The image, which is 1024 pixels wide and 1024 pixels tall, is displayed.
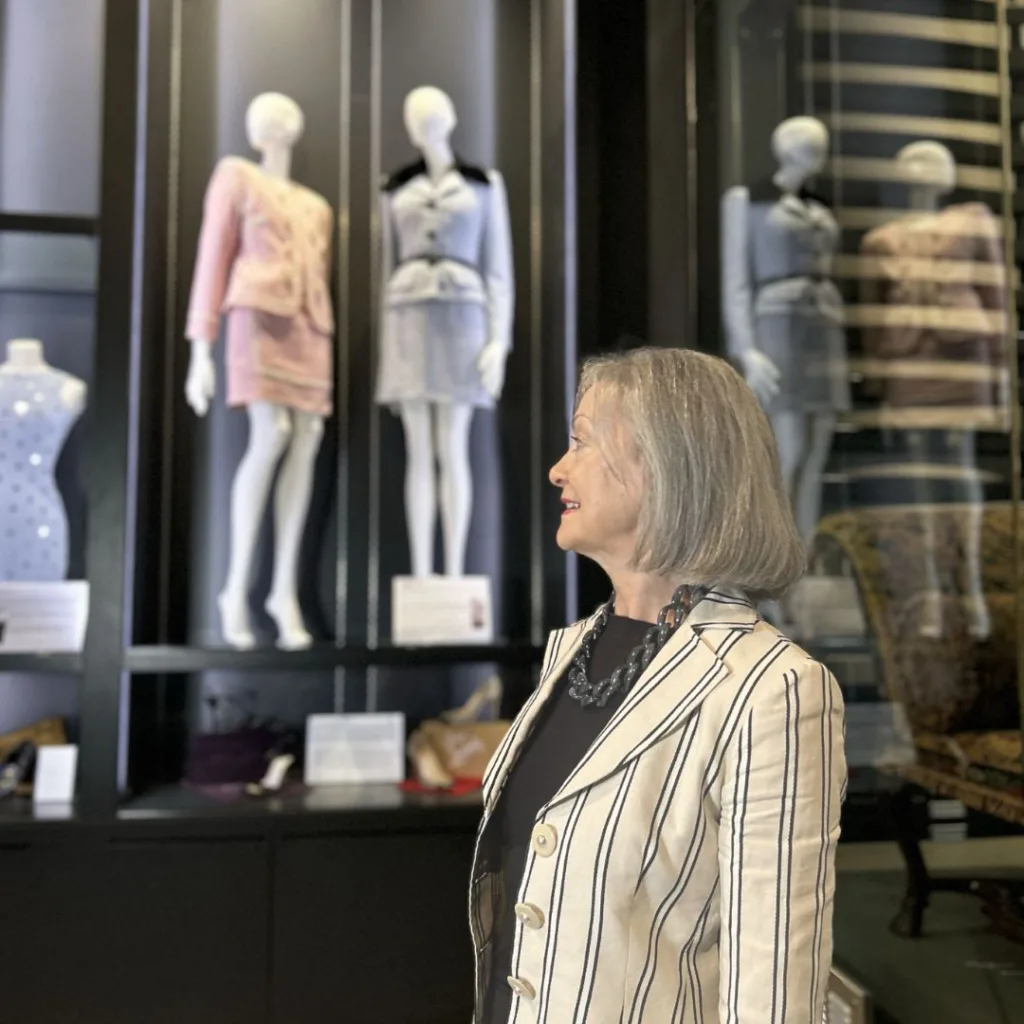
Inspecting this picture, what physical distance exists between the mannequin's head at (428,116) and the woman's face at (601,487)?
2.03 meters

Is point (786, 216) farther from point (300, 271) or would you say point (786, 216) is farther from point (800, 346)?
point (300, 271)

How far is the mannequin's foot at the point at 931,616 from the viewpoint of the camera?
8.22ft

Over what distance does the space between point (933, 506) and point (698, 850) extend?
6.27 ft

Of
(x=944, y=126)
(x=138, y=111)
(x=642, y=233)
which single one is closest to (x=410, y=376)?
(x=642, y=233)

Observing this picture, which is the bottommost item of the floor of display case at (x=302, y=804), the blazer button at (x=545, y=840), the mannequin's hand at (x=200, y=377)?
the floor of display case at (x=302, y=804)

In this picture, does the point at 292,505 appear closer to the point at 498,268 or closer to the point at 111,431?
the point at 111,431

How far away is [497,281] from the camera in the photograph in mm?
2875

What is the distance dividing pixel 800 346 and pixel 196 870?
7.25 feet

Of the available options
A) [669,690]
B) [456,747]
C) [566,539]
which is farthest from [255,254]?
[669,690]

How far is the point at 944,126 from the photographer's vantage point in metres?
2.63

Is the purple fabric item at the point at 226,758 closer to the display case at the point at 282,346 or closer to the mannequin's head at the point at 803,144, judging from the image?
the display case at the point at 282,346

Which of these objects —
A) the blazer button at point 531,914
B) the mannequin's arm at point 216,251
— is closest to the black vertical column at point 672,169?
the mannequin's arm at point 216,251

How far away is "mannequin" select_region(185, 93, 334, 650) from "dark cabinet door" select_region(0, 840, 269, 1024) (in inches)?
23.9

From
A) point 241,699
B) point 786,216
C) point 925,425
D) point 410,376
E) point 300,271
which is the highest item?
point 786,216
